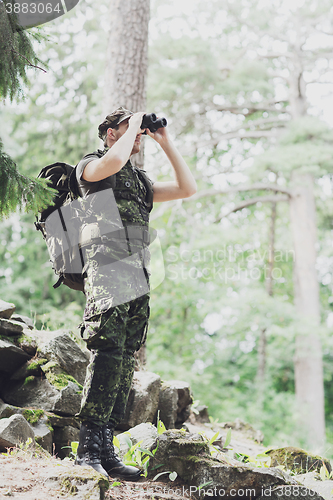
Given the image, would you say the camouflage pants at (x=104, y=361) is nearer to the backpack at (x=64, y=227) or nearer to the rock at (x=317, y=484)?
the backpack at (x=64, y=227)

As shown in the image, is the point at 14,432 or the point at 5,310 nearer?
the point at 14,432

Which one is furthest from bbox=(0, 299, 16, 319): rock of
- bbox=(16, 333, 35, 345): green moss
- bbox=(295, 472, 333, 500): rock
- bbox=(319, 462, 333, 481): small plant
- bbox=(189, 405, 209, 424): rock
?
bbox=(319, 462, 333, 481): small plant

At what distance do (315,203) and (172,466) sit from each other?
11378 millimetres

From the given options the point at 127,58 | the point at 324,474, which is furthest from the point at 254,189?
Result: the point at 324,474

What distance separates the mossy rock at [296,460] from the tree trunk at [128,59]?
180 centimetres

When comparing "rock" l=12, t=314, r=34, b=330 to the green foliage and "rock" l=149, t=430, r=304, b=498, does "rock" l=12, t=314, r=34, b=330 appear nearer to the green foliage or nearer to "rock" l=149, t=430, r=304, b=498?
"rock" l=149, t=430, r=304, b=498

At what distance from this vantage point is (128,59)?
5.29m

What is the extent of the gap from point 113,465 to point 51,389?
45.9 inches

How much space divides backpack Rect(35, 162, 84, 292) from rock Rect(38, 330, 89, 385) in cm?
118

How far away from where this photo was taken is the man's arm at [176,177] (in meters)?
2.84

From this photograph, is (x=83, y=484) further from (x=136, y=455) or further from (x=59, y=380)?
(x=59, y=380)

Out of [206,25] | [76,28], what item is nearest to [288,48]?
[206,25]

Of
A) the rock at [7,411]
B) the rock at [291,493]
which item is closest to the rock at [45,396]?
the rock at [7,411]

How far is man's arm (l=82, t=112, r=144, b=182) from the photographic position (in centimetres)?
238
